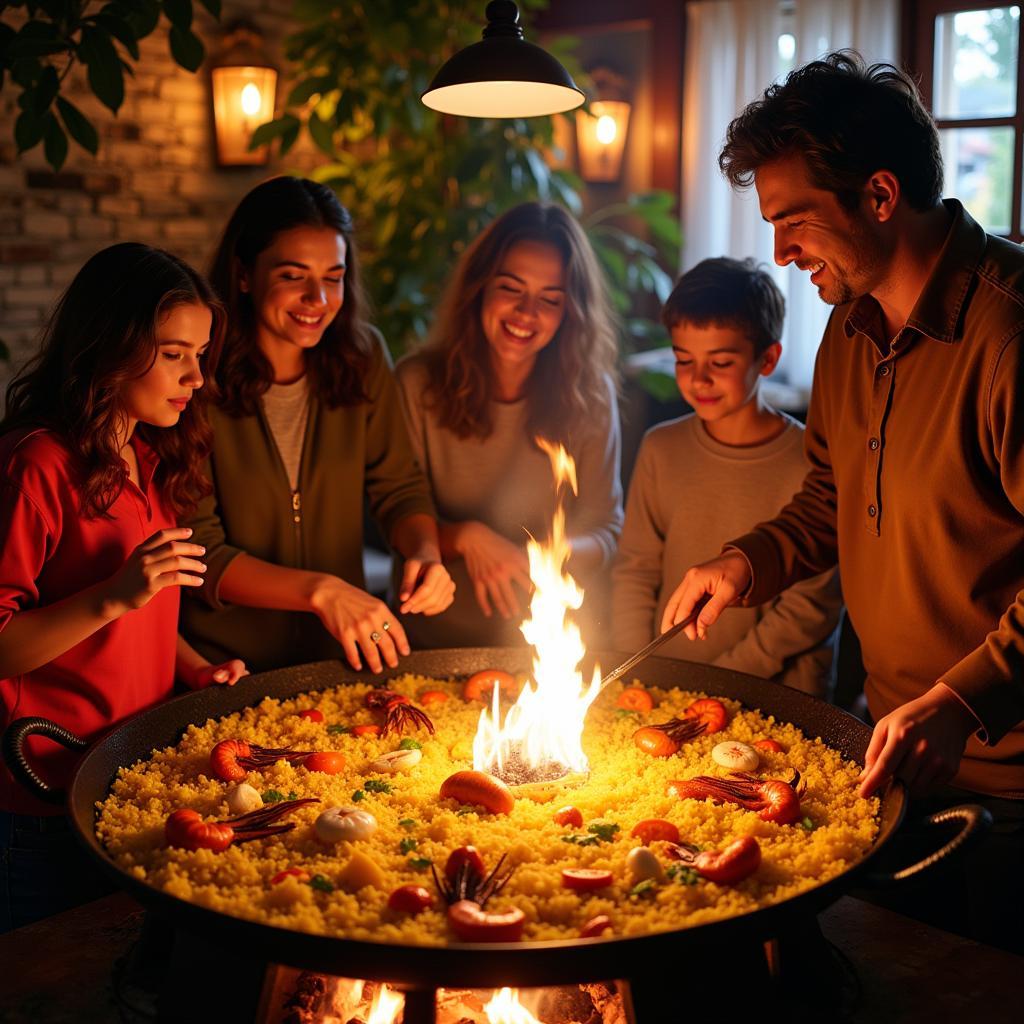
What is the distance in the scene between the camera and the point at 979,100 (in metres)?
5.27

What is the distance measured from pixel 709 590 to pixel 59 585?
1190mm

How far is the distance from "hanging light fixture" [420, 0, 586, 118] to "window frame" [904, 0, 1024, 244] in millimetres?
3471

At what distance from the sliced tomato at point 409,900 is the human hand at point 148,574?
24.1 inches

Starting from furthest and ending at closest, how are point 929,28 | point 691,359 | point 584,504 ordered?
point 929,28
point 584,504
point 691,359

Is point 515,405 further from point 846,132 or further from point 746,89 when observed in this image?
point 746,89

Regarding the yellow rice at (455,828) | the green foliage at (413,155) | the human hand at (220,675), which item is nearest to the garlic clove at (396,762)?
the yellow rice at (455,828)

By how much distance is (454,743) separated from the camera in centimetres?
212

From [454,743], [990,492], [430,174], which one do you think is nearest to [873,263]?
[990,492]

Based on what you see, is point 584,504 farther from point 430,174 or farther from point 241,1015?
point 430,174

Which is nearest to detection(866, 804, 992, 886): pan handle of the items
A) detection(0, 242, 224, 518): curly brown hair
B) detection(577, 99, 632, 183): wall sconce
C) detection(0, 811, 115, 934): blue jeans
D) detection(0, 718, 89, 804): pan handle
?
detection(0, 718, 89, 804): pan handle

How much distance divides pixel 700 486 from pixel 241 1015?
1.68 meters

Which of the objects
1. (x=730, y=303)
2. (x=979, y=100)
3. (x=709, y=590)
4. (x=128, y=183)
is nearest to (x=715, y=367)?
(x=730, y=303)

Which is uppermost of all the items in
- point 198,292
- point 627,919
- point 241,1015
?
point 198,292

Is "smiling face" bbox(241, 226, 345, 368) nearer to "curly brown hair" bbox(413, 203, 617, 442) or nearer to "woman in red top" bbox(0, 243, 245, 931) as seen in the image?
"woman in red top" bbox(0, 243, 245, 931)
